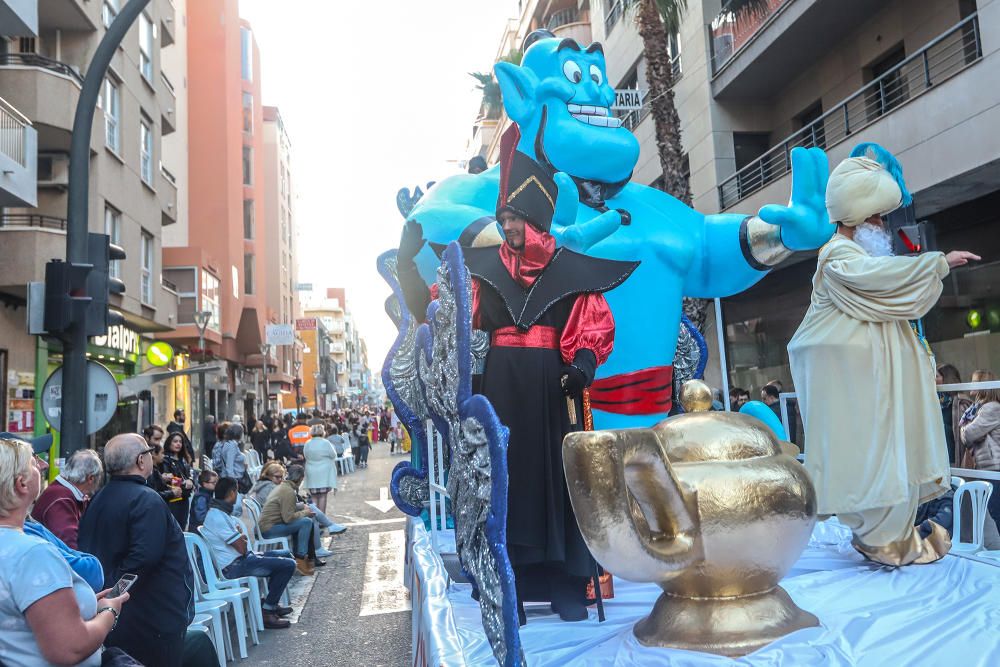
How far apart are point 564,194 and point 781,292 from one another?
1203 centimetres

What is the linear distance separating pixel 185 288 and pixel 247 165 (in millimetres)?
14261

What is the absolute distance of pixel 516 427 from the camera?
3332 mm

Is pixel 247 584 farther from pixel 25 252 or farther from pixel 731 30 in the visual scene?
pixel 731 30

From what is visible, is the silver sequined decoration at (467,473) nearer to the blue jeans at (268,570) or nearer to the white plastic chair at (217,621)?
the white plastic chair at (217,621)

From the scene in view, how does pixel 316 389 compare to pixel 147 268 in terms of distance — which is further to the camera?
pixel 316 389

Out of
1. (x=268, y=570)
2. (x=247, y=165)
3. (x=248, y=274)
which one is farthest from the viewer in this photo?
(x=247, y=165)

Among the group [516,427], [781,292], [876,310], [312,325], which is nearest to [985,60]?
[781,292]

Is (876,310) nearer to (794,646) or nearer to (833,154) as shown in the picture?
(794,646)

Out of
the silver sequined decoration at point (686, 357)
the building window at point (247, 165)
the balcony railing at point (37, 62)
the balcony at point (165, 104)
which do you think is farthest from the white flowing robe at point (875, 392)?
the building window at point (247, 165)

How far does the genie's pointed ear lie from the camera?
4.49 meters

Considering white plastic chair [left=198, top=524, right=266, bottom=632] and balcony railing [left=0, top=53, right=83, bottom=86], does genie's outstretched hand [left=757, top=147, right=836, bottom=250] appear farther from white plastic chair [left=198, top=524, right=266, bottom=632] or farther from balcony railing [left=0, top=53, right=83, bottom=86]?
balcony railing [left=0, top=53, right=83, bottom=86]

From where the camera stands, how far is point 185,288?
2184 cm

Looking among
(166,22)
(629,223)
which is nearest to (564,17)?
(166,22)

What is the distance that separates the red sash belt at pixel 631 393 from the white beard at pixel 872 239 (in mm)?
1229
